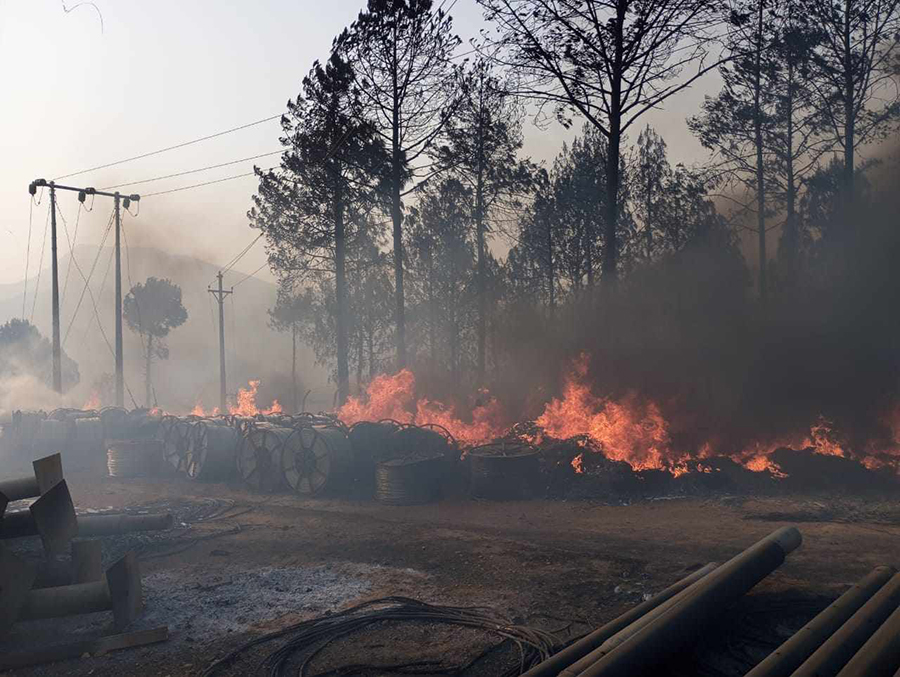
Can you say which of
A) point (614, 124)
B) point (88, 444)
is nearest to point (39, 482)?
point (614, 124)

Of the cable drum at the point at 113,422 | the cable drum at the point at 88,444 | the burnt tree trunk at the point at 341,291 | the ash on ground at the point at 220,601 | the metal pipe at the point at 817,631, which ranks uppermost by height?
the burnt tree trunk at the point at 341,291

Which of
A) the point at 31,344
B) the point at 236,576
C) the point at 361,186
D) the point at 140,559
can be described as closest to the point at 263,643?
the point at 236,576

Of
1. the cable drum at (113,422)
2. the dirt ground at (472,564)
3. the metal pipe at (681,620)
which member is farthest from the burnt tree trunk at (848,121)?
the cable drum at (113,422)

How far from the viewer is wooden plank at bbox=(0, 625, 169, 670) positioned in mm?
6992

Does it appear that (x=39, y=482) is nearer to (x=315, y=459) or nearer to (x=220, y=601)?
(x=220, y=601)

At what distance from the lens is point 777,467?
14.2 meters

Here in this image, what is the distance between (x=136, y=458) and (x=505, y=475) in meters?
12.9

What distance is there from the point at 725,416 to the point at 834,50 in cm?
1308

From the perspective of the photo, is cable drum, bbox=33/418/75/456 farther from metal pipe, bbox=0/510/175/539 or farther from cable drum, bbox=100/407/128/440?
metal pipe, bbox=0/510/175/539

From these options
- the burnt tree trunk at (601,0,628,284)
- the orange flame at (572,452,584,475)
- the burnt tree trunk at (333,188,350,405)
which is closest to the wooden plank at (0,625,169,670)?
the orange flame at (572,452,584,475)

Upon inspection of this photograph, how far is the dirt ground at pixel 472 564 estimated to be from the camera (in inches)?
270

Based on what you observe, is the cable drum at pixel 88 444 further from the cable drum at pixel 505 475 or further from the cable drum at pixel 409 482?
the cable drum at pixel 505 475

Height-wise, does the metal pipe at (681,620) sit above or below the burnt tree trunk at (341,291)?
below

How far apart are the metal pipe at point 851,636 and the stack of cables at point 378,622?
8.32 feet
